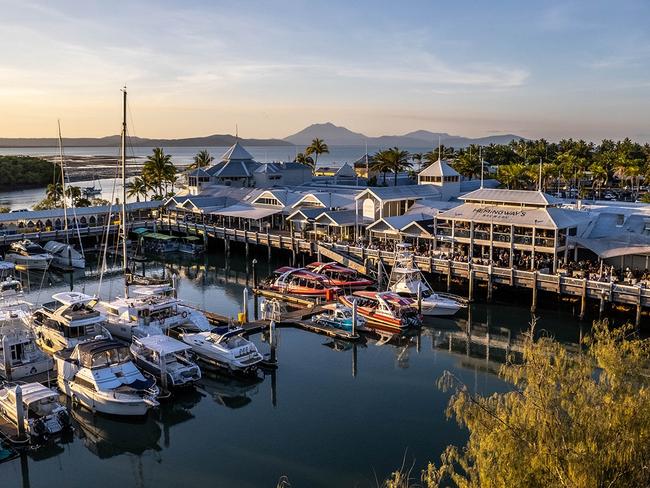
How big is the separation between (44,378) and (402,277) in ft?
79.6

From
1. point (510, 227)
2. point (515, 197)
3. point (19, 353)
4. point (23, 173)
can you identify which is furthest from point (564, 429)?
point (23, 173)

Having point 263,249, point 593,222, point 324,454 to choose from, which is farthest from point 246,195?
point 324,454

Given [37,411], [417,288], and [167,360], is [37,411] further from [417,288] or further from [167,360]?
[417,288]

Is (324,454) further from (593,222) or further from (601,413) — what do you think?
(593,222)

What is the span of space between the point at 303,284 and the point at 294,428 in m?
20.6

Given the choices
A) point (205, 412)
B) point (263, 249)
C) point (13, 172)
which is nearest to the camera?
point (205, 412)

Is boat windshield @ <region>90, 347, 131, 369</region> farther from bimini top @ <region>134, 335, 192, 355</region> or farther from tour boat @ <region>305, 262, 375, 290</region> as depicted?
tour boat @ <region>305, 262, 375, 290</region>

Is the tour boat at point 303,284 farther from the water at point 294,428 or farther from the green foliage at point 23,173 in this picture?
the green foliage at point 23,173

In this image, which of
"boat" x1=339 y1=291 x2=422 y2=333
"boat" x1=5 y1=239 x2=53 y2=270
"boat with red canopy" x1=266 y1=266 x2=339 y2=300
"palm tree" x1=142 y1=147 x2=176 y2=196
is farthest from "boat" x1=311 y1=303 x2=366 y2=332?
"palm tree" x1=142 y1=147 x2=176 y2=196

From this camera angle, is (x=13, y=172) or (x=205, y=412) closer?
(x=205, y=412)

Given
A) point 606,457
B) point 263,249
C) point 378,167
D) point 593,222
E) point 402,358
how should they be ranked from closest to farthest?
point 606,457 → point 402,358 → point 593,222 → point 263,249 → point 378,167

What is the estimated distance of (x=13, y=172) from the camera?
157500 millimetres

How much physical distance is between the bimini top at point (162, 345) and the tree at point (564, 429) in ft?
59.7

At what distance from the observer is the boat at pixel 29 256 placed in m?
58.3
